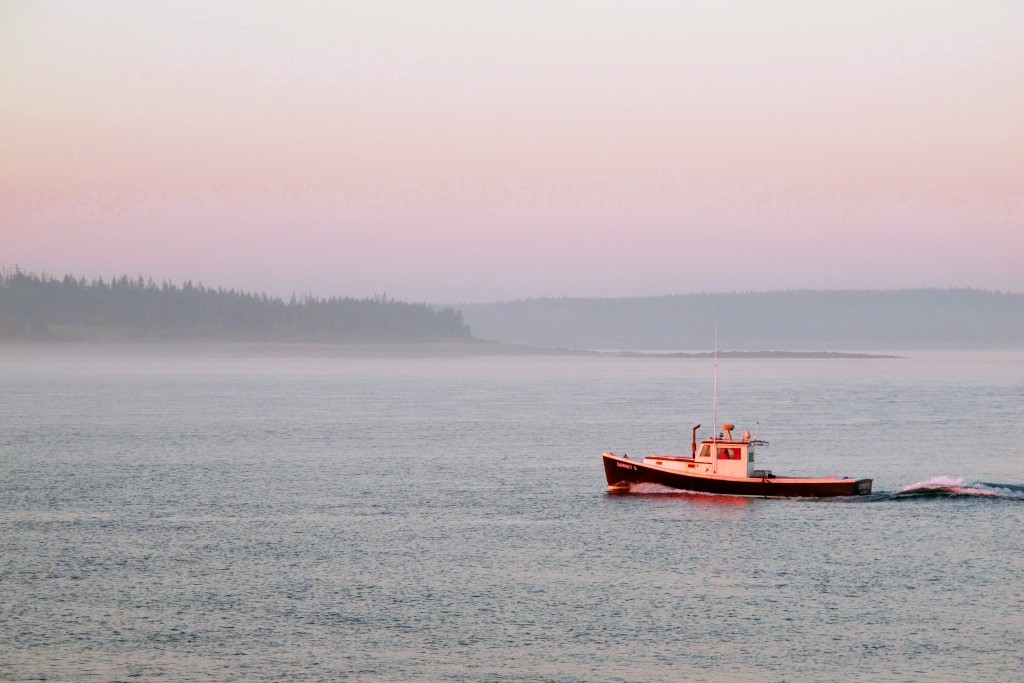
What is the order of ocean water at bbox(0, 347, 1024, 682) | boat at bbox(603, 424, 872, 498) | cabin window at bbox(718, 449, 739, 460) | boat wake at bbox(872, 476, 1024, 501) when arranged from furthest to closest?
cabin window at bbox(718, 449, 739, 460), boat wake at bbox(872, 476, 1024, 501), boat at bbox(603, 424, 872, 498), ocean water at bbox(0, 347, 1024, 682)

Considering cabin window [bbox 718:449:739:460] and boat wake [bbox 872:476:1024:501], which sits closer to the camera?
boat wake [bbox 872:476:1024:501]

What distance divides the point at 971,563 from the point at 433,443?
62.4 meters

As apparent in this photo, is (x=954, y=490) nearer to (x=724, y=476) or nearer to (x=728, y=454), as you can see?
(x=728, y=454)

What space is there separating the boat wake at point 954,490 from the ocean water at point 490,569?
24 cm

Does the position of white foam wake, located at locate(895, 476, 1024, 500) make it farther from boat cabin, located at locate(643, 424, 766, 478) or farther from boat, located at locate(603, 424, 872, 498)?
boat cabin, located at locate(643, 424, 766, 478)

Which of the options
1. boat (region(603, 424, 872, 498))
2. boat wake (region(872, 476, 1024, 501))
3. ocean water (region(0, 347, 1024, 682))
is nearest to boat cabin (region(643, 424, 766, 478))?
boat (region(603, 424, 872, 498))

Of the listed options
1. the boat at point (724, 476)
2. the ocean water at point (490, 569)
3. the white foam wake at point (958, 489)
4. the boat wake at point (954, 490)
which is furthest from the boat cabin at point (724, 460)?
the white foam wake at point (958, 489)

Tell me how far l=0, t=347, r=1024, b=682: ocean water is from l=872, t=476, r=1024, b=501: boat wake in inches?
9.4

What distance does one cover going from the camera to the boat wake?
240 ft

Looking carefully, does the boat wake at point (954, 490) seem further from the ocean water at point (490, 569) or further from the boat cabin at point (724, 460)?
Answer: the boat cabin at point (724, 460)

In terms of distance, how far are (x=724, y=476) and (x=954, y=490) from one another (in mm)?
13610

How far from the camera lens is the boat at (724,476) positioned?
72.0 meters

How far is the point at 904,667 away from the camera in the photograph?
3838cm

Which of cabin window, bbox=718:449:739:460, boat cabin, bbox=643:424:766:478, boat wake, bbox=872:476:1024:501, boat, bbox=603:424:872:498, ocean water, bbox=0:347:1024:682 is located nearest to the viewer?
ocean water, bbox=0:347:1024:682
